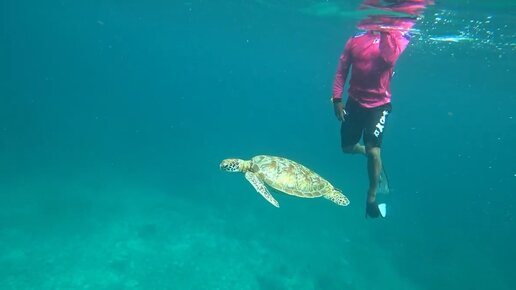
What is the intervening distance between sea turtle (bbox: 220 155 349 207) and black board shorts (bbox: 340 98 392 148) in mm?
1102

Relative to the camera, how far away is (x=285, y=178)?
278 inches

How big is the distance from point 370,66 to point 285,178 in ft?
8.72

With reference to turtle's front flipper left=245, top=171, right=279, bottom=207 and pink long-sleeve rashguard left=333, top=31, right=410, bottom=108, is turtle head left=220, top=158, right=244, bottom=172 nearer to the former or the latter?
turtle's front flipper left=245, top=171, right=279, bottom=207

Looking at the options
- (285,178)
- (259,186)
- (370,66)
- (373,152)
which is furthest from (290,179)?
(370,66)

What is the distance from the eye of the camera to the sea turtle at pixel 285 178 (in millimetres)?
7012

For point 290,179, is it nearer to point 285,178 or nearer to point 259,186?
point 285,178

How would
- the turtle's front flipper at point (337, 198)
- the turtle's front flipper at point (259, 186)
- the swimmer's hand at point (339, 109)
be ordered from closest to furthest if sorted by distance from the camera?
the turtle's front flipper at point (259, 186) → the swimmer's hand at point (339, 109) → the turtle's front flipper at point (337, 198)

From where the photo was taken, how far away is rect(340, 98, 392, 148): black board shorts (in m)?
6.74

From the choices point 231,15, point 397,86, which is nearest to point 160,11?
point 231,15

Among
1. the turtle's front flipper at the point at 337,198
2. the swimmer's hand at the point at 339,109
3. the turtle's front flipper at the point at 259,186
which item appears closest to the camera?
the turtle's front flipper at the point at 259,186

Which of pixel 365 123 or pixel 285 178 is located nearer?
pixel 365 123

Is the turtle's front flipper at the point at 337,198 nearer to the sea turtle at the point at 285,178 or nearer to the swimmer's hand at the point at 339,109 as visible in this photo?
the sea turtle at the point at 285,178

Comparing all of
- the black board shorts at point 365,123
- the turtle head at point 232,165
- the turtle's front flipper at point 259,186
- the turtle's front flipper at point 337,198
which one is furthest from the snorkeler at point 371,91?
the turtle head at point 232,165

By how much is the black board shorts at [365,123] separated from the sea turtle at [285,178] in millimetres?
1102
